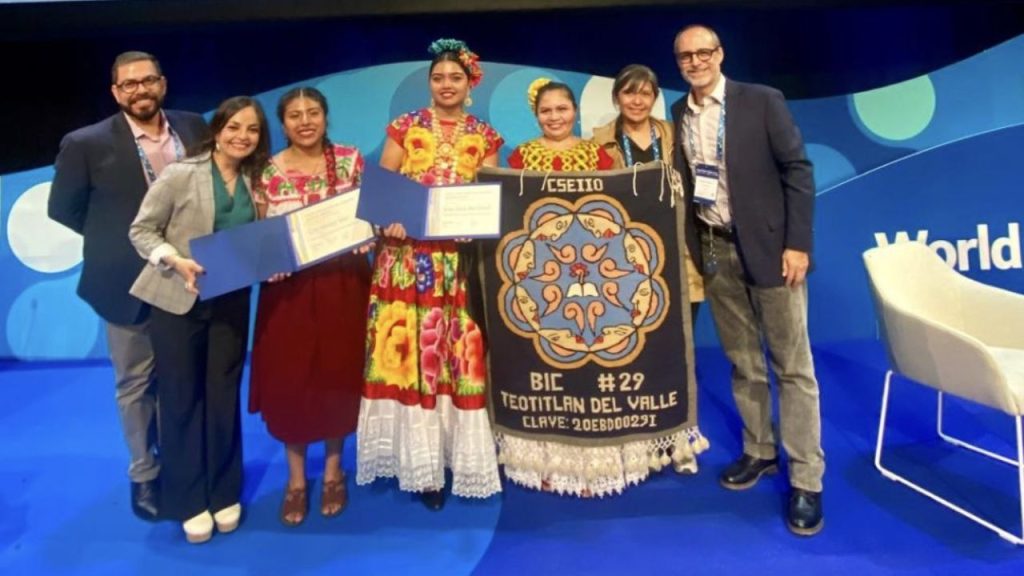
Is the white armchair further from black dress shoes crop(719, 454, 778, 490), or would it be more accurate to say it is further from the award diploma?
the award diploma

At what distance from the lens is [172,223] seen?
2365 mm

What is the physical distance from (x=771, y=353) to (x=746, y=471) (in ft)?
1.80

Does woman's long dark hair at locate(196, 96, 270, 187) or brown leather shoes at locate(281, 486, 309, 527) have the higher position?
woman's long dark hair at locate(196, 96, 270, 187)

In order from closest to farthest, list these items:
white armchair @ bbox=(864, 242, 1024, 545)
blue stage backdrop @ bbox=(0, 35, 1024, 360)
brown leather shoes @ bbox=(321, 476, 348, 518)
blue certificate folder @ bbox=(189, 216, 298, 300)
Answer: blue certificate folder @ bbox=(189, 216, 298, 300) → white armchair @ bbox=(864, 242, 1024, 545) → brown leather shoes @ bbox=(321, 476, 348, 518) → blue stage backdrop @ bbox=(0, 35, 1024, 360)

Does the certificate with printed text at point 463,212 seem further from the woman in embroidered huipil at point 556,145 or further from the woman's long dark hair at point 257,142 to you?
the woman's long dark hair at point 257,142

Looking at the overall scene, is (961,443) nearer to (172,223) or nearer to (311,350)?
(311,350)

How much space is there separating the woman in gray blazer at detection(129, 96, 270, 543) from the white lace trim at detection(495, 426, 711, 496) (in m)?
1.02

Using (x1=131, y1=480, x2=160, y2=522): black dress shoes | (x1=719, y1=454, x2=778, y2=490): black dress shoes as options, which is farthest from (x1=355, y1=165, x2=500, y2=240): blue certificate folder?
(x1=719, y1=454, x2=778, y2=490): black dress shoes

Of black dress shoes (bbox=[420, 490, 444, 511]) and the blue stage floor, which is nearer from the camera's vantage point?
the blue stage floor

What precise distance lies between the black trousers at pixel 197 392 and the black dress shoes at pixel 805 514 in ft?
6.57

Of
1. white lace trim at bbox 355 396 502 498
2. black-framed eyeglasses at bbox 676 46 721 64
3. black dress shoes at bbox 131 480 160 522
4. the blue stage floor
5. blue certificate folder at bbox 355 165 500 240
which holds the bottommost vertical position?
the blue stage floor

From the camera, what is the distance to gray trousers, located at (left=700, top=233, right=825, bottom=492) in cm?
253

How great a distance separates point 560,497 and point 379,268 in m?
1.13

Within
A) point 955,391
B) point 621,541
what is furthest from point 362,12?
point 955,391
